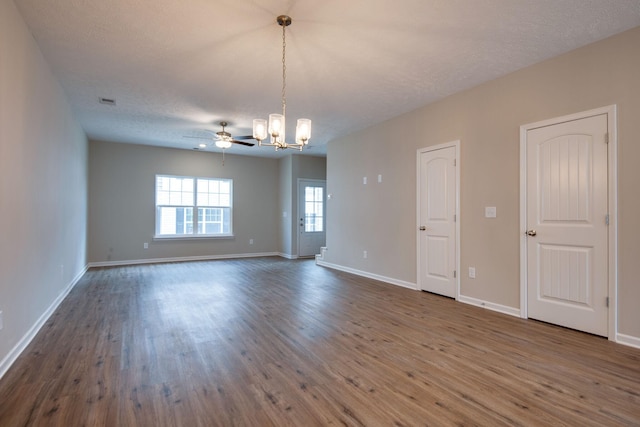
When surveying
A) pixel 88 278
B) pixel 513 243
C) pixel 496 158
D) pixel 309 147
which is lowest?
pixel 88 278

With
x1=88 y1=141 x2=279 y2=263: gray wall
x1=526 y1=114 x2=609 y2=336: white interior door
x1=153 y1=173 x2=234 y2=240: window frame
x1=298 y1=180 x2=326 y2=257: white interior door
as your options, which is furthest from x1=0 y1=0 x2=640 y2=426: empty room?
x1=298 y1=180 x2=326 y2=257: white interior door

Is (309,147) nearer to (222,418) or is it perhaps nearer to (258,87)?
(258,87)

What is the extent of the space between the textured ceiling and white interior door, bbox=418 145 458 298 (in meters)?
0.87

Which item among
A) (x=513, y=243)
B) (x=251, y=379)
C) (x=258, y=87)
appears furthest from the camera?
(x=258, y=87)

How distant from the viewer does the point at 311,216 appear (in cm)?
862

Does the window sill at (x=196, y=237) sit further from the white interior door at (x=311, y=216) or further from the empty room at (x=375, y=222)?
the empty room at (x=375, y=222)

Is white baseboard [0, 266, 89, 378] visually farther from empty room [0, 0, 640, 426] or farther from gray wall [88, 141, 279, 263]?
gray wall [88, 141, 279, 263]

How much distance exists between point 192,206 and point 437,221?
5827 millimetres

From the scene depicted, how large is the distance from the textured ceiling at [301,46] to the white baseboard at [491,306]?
8.48 feet

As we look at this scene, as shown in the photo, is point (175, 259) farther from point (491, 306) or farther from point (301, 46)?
point (491, 306)

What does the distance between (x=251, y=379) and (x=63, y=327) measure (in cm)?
227

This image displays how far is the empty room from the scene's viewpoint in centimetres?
205

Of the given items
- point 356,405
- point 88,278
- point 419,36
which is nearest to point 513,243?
point 419,36

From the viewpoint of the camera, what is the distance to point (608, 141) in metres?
2.91
